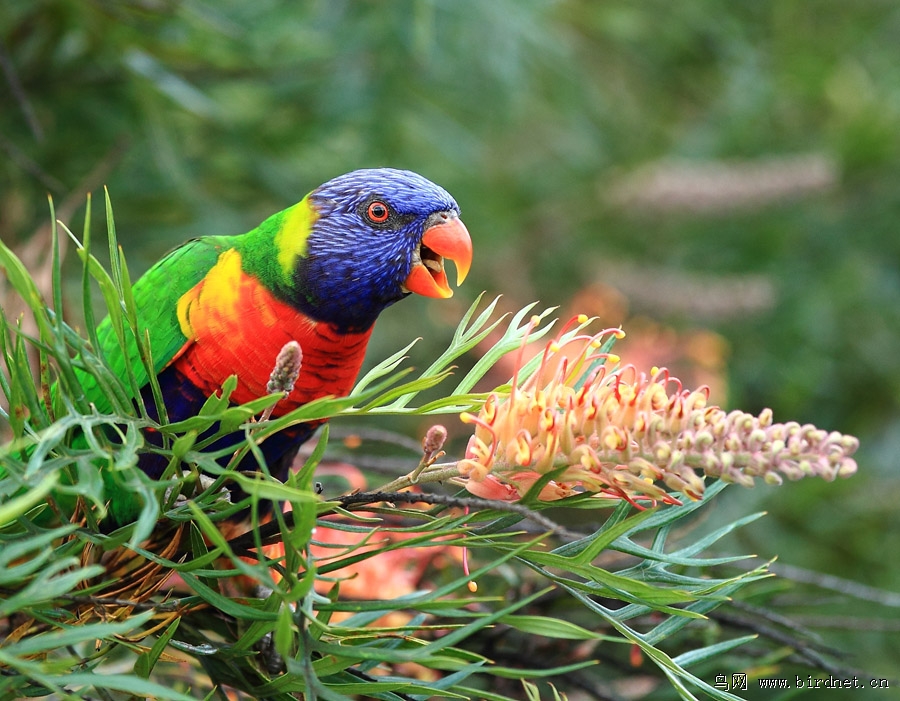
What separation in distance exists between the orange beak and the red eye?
68 mm

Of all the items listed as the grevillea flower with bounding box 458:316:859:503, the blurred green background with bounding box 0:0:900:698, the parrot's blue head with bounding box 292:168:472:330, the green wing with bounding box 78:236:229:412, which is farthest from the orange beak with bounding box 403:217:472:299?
the blurred green background with bounding box 0:0:900:698

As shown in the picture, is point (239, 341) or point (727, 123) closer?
point (239, 341)

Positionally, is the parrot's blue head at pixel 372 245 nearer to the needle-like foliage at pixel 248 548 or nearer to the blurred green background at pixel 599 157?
the needle-like foliage at pixel 248 548

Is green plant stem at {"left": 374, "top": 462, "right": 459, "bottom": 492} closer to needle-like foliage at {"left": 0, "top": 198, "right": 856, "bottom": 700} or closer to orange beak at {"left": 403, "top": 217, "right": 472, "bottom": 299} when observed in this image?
needle-like foliage at {"left": 0, "top": 198, "right": 856, "bottom": 700}

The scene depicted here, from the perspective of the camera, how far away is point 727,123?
131 inches

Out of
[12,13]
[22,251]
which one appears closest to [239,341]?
[22,251]

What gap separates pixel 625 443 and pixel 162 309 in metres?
0.83

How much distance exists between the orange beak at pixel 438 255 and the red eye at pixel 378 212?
7cm

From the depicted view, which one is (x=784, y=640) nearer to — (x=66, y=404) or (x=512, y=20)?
(x=66, y=404)

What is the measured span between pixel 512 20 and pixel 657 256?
1262 millimetres

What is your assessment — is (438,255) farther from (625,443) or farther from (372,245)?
(625,443)

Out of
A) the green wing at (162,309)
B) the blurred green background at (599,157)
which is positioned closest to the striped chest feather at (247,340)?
the green wing at (162,309)

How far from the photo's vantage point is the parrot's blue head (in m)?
1.32

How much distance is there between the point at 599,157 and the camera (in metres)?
3.56
